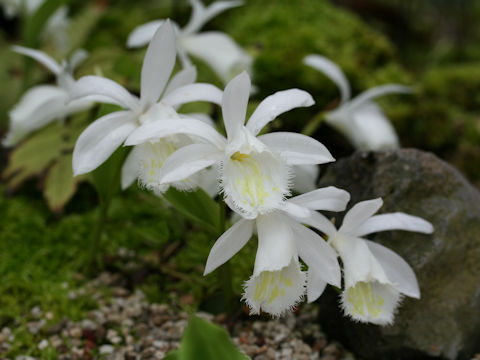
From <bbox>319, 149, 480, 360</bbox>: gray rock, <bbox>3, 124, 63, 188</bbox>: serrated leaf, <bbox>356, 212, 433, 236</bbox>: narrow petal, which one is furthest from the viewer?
<bbox>3, 124, 63, 188</bbox>: serrated leaf

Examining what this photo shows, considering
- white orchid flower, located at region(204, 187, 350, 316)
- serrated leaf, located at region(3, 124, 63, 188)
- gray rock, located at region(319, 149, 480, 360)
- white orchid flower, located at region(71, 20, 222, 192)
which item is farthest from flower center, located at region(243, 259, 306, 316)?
serrated leaf, located at region(3, 124, 63, 188)

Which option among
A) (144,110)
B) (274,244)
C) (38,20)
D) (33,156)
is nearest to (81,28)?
(38,20)

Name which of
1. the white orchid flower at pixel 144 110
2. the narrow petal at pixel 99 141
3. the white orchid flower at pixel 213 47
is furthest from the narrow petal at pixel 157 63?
the white orchid flower at pixel 213 47

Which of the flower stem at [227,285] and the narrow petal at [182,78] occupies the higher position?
the narrow petal at [182,78]

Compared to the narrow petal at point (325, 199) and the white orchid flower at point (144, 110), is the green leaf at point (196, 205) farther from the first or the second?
the narrow petal at point (325, 199)

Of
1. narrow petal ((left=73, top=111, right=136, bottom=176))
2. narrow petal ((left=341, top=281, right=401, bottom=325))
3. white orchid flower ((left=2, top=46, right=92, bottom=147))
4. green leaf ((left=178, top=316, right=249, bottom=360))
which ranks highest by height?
narrow petal ((left=73, top=111, right=136, bottom=176))

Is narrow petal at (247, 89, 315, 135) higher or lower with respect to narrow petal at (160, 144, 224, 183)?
higher

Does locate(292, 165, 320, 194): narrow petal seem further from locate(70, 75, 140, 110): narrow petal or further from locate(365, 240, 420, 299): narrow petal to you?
locate(70, 75, 140, 110): narrow petal

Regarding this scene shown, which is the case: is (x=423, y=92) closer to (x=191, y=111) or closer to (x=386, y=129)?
(x=386, y=129)
